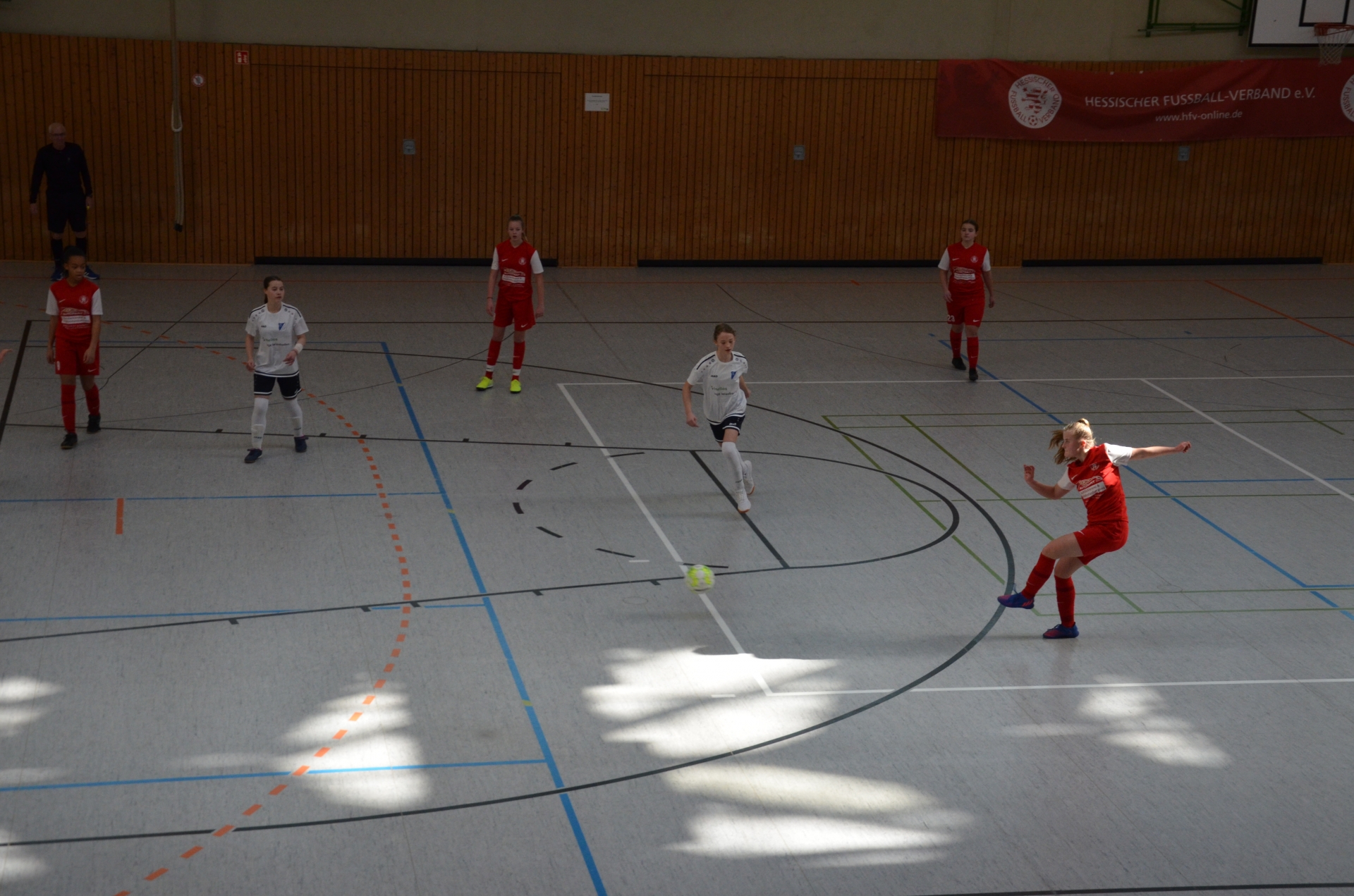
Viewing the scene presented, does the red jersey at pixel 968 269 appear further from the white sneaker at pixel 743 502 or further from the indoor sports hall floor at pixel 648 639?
the white sneaker at pixel 743 502

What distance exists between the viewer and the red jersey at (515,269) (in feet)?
41.9

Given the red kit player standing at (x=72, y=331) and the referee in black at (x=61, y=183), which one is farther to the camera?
the referee in black at (x=61, y=183)

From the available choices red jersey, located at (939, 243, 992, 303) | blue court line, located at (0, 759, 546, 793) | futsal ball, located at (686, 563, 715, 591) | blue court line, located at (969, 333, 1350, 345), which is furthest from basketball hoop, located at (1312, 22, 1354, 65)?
blue court line, located at (0, 759, 546, 793)

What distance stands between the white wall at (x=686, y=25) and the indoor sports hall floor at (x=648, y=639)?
6.06 meters

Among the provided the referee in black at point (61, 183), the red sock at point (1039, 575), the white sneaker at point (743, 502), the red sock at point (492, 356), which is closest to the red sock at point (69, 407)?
the red sock at point (492, 356)

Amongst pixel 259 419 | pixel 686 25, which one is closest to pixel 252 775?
pixel 259 419

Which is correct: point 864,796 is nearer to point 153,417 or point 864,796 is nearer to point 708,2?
point 153,417

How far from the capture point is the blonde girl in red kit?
768 centimetres

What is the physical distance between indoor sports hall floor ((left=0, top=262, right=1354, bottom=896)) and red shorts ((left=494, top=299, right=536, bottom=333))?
2.50ft

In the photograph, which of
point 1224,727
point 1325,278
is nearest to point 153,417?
point 1224,727

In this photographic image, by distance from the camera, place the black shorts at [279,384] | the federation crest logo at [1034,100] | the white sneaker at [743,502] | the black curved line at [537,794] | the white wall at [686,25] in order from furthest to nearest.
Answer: the federation crest logo at [1034,100], the white wall at [686,25], the black shorts at [279,384], the white sneaker at [743,502], the black curved line at [537,794]

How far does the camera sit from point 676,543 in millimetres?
9320

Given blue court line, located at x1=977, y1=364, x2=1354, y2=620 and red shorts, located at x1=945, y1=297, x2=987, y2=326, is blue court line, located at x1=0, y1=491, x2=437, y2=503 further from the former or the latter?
red shorts, located at x1=945, y1=297, x2=987, y2=326

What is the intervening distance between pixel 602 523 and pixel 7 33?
1350cm
